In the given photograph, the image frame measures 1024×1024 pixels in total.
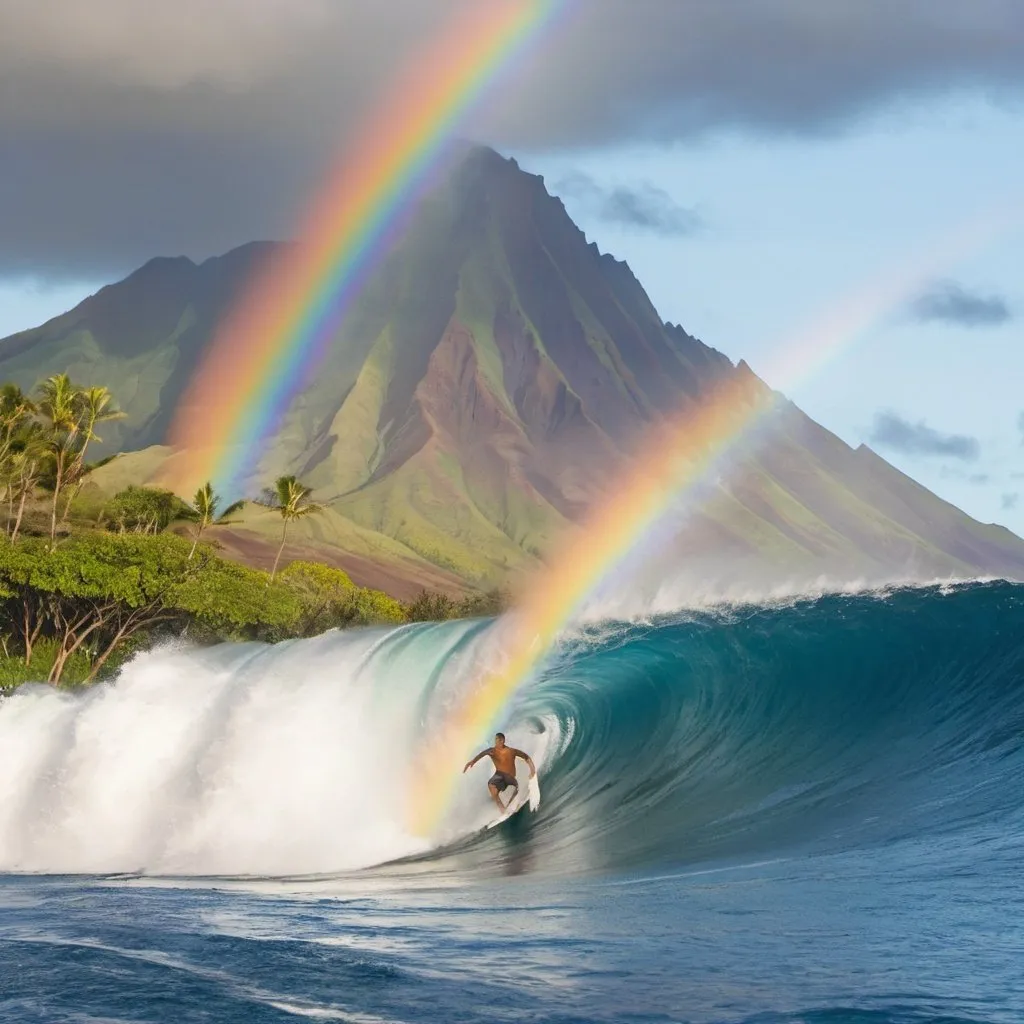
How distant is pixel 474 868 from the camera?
1748cm

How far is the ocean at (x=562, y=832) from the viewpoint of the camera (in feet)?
28.5

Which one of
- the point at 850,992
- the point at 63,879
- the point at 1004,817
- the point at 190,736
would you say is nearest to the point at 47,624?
the point at 190,736

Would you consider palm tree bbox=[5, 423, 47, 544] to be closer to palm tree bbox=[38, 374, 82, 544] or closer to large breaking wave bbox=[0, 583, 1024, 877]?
palm tree bbox=[38, 374, 82, 544]

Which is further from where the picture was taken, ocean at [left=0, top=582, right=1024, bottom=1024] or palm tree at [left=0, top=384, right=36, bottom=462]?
palm tree at [left=0, top=384, right=36, bottom=462]

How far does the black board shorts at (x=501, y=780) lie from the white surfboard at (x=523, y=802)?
0.22 m

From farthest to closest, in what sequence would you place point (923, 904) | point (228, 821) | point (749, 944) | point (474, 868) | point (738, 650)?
point (738, 650), point (228, 821), point (474, 868), point (923, 904), point (749, 944)

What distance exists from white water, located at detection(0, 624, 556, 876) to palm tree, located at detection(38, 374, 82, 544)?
41.7 m

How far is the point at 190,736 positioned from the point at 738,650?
10.3m

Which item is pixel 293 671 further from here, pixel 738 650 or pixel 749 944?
pixel 749 944

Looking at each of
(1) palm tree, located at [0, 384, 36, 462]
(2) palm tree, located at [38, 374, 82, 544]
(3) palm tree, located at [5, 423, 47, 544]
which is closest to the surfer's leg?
(3) palm tree, located at [5, 423, 47, 544]

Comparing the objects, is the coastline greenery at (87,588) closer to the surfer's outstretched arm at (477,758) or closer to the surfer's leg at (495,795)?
the surfer's outstretched arm at (477,758)

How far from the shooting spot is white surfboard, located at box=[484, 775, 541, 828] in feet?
66.8

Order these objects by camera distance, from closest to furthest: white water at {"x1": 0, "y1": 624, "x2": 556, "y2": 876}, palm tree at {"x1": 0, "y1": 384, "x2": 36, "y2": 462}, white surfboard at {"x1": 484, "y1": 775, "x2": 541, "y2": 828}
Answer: white water at {"x1": 0, "y1": 624, "x2": 556, "y2": 876} < white surfboard at {"x1": 484, "y1": 775, "x2": 541, "y2": 828} < palm tree at {"x1": 0, "y1": 384, "x2": 36, "y2": 462}

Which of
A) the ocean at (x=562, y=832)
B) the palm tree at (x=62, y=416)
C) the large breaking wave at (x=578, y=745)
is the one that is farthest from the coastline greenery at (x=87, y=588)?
the large breaking wave at (x=578, y=745)
